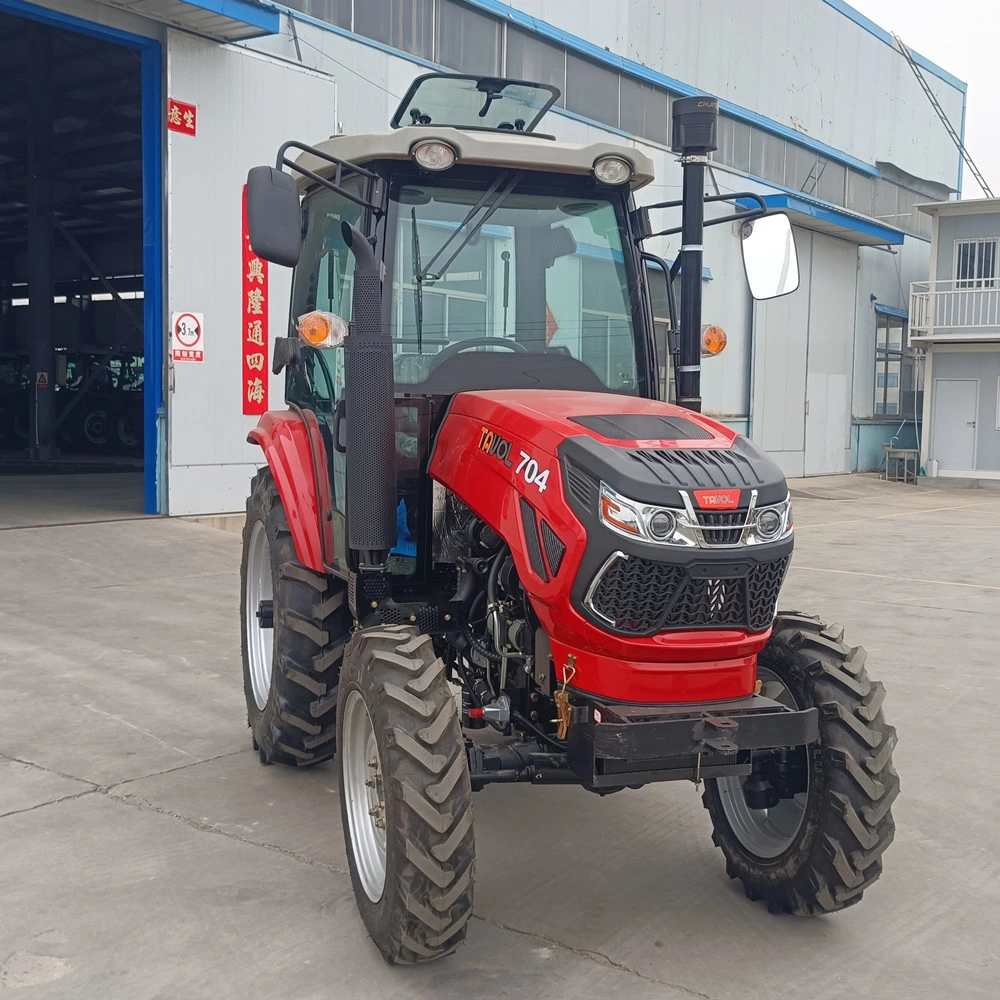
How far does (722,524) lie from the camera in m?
3.11

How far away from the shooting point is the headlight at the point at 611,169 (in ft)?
13.1

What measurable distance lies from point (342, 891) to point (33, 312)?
1920 centimetres

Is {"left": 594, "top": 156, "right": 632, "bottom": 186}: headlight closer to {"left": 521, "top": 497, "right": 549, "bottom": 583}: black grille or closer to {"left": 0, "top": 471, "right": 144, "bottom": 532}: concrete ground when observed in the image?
{"left": 521, "top": 497, "right": 549, "bottom": 583}: black grille

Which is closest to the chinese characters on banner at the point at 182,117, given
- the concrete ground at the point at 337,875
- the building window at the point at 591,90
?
the concrete ground at the point at 337,875

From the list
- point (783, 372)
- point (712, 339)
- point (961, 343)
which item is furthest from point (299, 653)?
point (961, 343)

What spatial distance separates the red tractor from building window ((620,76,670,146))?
14.5 meters

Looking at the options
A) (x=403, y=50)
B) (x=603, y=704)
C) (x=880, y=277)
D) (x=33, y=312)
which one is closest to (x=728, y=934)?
(x=603, y=704)

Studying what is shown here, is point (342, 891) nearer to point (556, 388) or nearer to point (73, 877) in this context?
point (73, 877)

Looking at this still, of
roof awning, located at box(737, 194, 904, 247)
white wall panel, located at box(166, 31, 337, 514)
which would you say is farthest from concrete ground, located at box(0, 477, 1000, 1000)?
roof awning, located at box(737, 194, 904, 247)

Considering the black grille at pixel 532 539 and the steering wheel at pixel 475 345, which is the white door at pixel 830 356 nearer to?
the steering wheel at pixel 475 345

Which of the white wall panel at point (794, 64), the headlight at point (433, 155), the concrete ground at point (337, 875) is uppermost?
the white wall panel at point (794, 64)

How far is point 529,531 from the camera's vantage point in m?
3.21

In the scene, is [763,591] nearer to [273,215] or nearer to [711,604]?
[711,604]

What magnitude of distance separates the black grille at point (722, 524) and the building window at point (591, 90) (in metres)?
14.7
